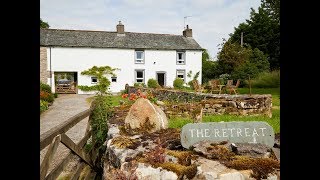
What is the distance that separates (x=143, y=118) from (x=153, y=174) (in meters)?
1.79

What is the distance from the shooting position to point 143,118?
5090 mm

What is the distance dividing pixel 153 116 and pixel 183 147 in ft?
3.80

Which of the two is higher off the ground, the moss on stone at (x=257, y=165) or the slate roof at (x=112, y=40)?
the slate roof at (x=112, y=40)

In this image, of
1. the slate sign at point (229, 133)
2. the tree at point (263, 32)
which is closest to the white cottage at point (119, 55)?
the tree at point (263, 32)

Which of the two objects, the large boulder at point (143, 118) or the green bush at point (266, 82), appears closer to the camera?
the large boulder at point (143, 118)

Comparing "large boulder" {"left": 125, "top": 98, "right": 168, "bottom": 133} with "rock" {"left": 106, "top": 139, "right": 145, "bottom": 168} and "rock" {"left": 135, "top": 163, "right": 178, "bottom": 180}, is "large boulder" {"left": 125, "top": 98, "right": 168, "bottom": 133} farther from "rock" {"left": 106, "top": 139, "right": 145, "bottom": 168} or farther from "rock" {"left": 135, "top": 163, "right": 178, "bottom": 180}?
"rock" {"left": 135, "top": 163, "right": 178, "bottom": 180}

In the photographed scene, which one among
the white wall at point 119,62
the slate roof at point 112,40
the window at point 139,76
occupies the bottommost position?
the window at point 139,76

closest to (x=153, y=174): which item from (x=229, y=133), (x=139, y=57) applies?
(x=229, y=133)

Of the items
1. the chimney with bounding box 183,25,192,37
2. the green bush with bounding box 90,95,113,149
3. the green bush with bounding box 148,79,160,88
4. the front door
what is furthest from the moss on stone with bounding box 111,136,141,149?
the chimney with bounding box 183,25,192,37

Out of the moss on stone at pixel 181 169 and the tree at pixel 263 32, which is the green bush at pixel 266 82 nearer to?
the tree at pixel 263 32

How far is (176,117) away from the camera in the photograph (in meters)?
8.16

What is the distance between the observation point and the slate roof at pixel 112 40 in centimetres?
3195

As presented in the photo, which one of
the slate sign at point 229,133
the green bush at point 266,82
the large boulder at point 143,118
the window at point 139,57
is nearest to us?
the slate sign at point 229,133
